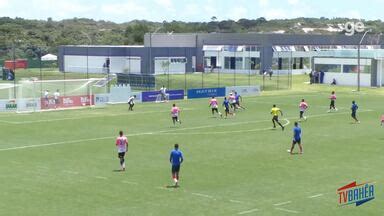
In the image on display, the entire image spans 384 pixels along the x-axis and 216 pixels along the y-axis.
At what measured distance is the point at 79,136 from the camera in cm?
4291

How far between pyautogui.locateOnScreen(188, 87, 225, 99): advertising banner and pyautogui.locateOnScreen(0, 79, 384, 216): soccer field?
1763 cm

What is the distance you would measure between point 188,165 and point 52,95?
3448 centimetres

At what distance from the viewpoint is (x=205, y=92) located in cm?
7575

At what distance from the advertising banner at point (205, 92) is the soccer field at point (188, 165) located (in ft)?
57.8

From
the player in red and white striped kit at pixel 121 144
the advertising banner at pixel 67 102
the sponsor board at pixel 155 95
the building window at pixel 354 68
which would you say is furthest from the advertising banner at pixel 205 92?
the player in red and white striped kit at pixel 121 144

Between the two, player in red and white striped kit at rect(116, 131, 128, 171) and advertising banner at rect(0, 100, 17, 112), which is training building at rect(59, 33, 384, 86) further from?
player in red and white striped kit at rect(116, 131, 128, 171)

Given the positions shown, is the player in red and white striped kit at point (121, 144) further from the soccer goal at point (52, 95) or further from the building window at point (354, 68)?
the building window at point (354, 68)

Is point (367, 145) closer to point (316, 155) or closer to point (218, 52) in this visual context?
point (316, 155)

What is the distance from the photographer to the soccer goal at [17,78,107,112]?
5983cm

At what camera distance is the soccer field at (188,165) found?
2366cm

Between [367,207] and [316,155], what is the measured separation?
11436mm

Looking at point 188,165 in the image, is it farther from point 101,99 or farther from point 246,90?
point 246,90

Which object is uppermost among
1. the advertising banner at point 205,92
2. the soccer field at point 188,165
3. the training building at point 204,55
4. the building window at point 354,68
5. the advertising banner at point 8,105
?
the training building at point 204,55

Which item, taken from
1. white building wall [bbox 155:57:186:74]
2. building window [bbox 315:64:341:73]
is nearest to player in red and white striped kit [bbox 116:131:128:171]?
building window [bbox 315:64:341:73]
